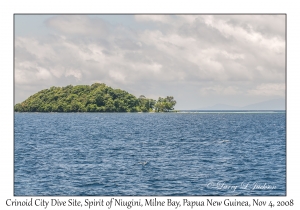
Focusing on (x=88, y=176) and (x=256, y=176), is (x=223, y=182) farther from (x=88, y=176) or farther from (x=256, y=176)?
(x=88, y=176)

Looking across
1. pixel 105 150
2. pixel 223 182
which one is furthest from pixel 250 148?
pixel 223 182

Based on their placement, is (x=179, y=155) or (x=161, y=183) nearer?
(x=161, y=183)
